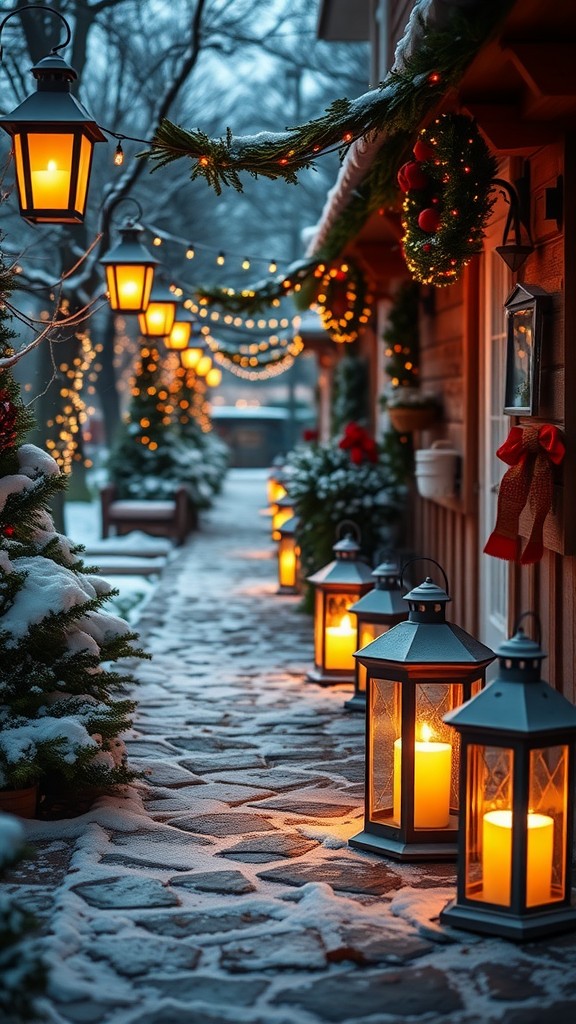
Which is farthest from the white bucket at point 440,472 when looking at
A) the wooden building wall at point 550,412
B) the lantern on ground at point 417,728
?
the lantern on ground at point 417,728

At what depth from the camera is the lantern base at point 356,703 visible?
7.61 m

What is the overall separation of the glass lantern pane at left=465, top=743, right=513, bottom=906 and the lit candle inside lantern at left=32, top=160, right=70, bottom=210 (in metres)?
2.94

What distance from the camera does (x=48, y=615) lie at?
5488 millimetres

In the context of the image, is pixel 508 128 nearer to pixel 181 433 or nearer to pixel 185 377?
pixel 185 377

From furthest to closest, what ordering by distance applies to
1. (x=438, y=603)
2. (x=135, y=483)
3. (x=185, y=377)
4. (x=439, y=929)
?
1. (x=185, y=377)
2. (x=135, y=483)
3. (x=438, y=603)
4. (x=439, y=929)

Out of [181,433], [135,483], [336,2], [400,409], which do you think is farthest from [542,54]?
[181,433]

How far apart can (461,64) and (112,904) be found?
3.36 metres

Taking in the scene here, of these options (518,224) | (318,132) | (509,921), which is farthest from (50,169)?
(509,921)

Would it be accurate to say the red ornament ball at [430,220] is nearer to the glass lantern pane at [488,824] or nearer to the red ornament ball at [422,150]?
the red ornament ball at [422,150]

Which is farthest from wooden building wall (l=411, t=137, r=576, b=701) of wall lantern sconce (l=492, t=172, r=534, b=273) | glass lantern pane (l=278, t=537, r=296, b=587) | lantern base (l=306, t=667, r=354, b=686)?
glass lantern pane (l=278, t=537, r=296, b=587)

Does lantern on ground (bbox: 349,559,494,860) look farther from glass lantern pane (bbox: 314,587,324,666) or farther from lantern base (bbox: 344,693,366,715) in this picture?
glass lantern pane (bbox: 314,587,324,666)

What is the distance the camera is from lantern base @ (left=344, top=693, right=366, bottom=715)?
7.61 meters

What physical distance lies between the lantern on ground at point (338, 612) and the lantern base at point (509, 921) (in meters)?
4.22

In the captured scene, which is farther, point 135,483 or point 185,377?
point 185,377
